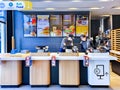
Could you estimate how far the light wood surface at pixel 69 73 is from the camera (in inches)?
256

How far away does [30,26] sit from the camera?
11.2m

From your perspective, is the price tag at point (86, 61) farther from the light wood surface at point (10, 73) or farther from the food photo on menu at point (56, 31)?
the food photo on menu at point (56, 31)

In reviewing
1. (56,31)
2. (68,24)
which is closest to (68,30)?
(68,24)

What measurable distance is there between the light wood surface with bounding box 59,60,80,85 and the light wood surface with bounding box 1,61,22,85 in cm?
130

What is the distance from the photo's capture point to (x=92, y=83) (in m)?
6.48

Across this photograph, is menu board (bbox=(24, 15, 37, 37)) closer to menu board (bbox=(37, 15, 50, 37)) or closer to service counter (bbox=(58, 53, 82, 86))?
menu board (bbox=(37, 15, 50, 37))

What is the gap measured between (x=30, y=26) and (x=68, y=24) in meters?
1.89

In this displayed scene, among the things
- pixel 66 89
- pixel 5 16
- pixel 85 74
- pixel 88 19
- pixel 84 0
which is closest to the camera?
pixel 66 89

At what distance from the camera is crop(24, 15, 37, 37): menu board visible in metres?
11.2

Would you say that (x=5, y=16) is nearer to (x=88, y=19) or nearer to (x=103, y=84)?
(x=88, y=19)

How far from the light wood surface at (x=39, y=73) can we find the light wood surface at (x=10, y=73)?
437 millimetres

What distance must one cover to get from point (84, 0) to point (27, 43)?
4.32m

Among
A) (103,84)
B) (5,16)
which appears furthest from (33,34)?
(103,84)

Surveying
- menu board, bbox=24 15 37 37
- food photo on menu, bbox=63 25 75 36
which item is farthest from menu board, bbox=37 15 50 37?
food photo on menu, bbox=63 25 75 36
